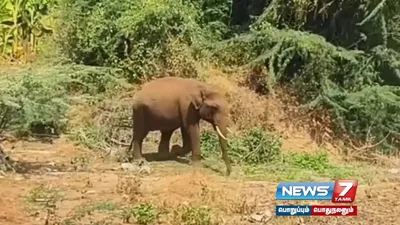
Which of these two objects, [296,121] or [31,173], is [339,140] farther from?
[31,173]

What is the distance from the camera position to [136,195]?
8578mm

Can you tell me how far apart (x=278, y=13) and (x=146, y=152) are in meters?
3.66

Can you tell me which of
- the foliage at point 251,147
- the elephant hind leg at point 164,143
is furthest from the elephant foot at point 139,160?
the foliage at point 251,147

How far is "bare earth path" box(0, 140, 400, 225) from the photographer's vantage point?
7.70m

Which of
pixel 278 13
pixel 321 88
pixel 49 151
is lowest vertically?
pixel 49 151

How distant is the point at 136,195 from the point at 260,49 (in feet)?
17.8

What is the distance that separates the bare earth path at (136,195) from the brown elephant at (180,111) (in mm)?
390

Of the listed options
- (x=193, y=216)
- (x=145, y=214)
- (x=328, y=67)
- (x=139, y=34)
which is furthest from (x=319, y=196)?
(x=139, y=34)

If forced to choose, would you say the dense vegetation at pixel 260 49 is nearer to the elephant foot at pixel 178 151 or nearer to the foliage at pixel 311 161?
the elephant foot at pixel 178 151

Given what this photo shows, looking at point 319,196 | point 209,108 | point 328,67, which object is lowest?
point 319,196

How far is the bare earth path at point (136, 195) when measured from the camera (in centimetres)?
770

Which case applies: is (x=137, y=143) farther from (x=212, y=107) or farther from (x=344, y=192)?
(x=344, y=192)

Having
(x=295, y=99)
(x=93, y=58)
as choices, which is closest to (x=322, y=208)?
(x=295, y=99)

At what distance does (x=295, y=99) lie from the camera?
43.2 feet
